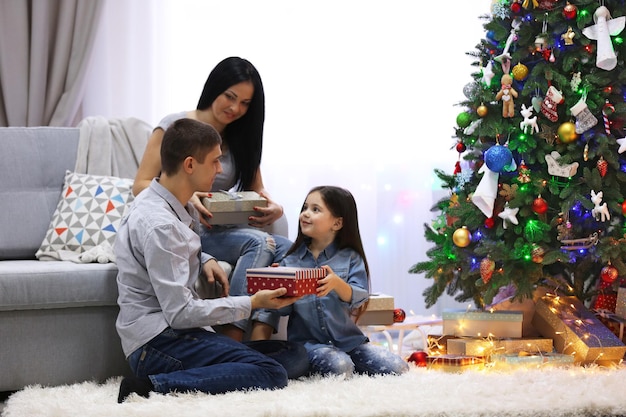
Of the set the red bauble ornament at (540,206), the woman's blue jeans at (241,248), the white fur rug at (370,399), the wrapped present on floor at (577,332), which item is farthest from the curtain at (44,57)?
the wrapped present on floor at (577,332)

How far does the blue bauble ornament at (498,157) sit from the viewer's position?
3.25 metres

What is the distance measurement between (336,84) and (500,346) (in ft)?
5.81

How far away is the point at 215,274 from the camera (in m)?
2.84

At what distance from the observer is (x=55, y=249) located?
3.21 m

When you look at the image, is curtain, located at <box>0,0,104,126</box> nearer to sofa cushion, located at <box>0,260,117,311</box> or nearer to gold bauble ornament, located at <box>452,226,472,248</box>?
sofa cushion, located at <box>0,260,117,311</box>

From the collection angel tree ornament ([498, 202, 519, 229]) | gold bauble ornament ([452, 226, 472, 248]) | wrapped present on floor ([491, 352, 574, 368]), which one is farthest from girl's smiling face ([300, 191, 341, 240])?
wrapped present on floor ([491, 352, 574, 368])

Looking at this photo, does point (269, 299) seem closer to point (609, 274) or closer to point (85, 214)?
point (85, 214)

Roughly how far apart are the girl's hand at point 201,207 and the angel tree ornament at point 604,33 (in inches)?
61.3

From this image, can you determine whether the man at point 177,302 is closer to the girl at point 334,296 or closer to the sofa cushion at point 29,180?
the girl at point 334,296

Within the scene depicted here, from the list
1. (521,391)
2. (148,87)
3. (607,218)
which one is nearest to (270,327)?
(521,391)

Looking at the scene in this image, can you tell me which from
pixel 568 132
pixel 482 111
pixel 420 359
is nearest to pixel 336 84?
pixel 482 111

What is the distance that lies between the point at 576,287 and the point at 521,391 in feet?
3.60

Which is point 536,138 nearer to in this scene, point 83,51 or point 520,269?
point 520,269

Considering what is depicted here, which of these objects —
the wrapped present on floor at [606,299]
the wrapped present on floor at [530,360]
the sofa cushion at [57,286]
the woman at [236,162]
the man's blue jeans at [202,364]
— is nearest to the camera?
the man's blue jeans at [202,364]
